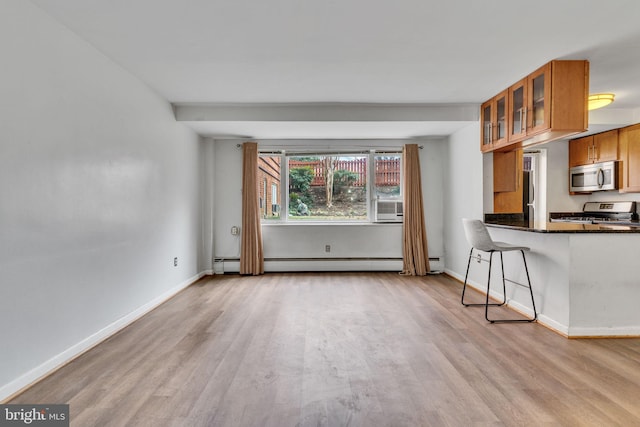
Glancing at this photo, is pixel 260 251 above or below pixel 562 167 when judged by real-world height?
below

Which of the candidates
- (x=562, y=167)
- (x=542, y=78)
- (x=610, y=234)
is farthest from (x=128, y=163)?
(x=562, y=167)

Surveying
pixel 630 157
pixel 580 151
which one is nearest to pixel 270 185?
pixel 580 151

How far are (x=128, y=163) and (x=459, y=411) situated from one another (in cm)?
326

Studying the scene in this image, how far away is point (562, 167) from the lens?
17.8ft

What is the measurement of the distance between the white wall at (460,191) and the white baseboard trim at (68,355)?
404 cm

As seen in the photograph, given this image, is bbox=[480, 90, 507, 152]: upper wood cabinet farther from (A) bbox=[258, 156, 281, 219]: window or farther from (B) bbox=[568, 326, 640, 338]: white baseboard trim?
(A) bbox=[258, 156, 281, 219]: window

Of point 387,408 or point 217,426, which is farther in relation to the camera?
point 387,408

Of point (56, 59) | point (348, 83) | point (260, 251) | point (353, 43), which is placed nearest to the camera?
point (56, 59)

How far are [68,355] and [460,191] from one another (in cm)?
475

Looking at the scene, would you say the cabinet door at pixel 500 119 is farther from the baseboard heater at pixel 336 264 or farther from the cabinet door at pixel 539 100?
the baseboard heater at pixel 336 264

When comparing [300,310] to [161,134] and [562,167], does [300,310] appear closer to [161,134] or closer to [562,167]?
[161,134]

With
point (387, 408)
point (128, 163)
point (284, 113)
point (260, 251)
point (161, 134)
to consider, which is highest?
point (284, 113)

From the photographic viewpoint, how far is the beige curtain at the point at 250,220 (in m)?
5.36

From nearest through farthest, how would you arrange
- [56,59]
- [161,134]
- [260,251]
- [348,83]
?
[56,59]
[348,83]
[161,134]
[260,251]
